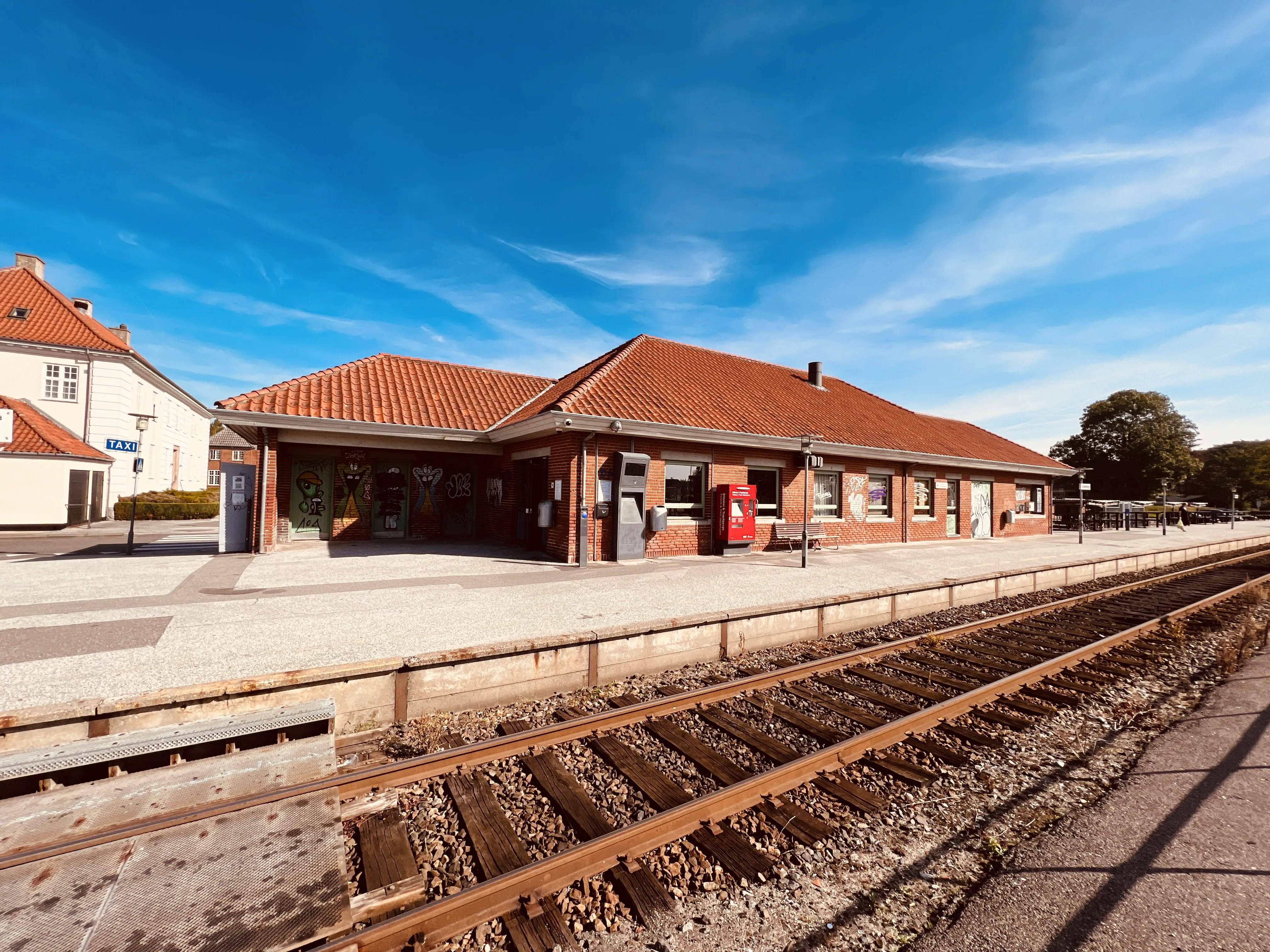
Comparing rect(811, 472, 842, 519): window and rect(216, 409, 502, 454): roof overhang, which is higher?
rect(216, 409, 502, 454): roof overhang

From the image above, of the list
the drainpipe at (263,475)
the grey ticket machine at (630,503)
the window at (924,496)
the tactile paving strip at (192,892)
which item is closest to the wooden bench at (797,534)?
the grey ticket machine at (630,503)

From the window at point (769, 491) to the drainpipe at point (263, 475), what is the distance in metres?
12.3

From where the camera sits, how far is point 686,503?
13.8m

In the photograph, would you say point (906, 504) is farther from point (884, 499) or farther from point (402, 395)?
point (402, 395)

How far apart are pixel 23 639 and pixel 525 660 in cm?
558

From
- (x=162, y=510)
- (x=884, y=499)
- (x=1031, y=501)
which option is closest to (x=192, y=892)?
(x=884, y=499)

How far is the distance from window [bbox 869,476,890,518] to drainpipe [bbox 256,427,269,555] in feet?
55.7

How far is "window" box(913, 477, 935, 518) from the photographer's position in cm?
1877

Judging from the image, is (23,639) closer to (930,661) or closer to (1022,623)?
(930,661)

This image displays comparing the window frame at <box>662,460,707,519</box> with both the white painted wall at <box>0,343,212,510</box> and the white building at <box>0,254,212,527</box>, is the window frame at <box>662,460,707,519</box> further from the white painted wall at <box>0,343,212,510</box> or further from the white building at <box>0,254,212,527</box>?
the white building at <box>0,254,212,527</box>

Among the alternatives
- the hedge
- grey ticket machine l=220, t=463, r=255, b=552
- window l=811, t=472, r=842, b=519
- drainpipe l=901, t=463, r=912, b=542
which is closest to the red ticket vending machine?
window l=811, t=472, r=842, b=519

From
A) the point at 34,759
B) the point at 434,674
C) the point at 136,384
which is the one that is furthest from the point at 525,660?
the point at 136,384

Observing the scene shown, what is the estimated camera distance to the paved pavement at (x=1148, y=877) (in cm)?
256

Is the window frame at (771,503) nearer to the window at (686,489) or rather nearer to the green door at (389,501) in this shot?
the window at (686,489)
